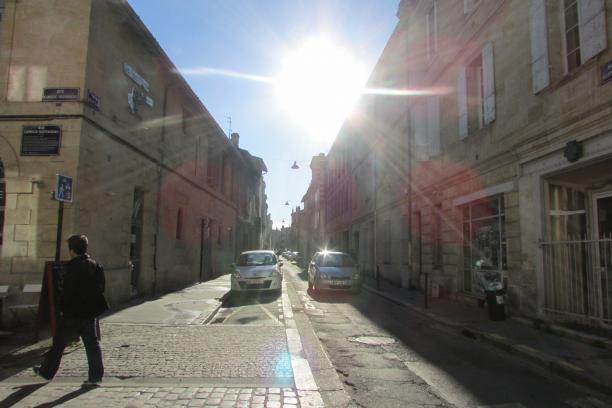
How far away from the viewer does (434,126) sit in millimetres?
14062

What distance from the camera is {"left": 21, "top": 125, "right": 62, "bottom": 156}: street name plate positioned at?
29.3 ft

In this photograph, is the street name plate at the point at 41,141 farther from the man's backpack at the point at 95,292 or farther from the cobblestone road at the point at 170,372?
the man's backpack at the point at 95,292

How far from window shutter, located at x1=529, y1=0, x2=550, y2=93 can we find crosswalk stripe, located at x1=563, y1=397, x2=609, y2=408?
5.78 meters

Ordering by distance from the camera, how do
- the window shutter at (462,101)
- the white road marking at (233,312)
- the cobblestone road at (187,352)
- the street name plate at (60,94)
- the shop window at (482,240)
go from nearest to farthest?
1. the cobblestone road at (187,352)
2. the street name plate at (60,94)
3. the white road marking at (233,312)
4. the shop window at (482,240)
5. the window shutter at (462,101)

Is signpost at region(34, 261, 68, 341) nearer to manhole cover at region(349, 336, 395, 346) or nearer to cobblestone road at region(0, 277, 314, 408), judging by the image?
cobblestone road at region(0, 277, 314, 408)

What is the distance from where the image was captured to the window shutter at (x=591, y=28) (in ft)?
23.0

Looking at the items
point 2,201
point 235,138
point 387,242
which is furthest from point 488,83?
→ point 235,138

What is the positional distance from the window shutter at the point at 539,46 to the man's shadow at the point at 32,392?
8691 millimetres

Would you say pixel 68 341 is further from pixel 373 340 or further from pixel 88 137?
pixel 88 137

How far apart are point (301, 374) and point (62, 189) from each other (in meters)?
4.61

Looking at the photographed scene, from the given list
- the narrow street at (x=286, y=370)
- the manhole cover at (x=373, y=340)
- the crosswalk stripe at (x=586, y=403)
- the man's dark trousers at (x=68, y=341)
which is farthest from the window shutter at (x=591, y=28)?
the man's dark trousers at (x=68, y=341)

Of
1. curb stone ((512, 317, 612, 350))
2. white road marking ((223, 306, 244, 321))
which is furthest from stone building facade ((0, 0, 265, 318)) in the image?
curb stone ((512, 317, 612, 350))

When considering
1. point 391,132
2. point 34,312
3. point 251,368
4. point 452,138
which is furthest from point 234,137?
point 251,368

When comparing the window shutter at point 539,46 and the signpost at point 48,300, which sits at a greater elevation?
the window shutter at point 539,46
